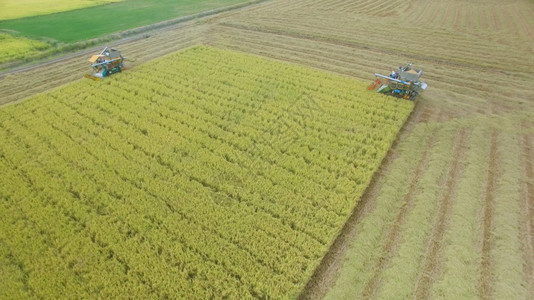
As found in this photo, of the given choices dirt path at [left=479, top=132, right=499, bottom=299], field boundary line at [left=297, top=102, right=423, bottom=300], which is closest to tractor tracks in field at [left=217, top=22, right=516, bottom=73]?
dirt path at [left=479, top=132, right=499, bottom=299]

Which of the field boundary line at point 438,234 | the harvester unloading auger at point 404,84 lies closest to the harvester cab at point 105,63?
the harvester unloading auger at point 404,84

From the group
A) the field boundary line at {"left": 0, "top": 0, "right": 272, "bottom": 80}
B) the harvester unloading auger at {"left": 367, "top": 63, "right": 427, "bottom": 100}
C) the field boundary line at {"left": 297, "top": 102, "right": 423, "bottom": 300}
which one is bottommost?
the field boundary line at {"left": 297, "top": 102, "right": 423, "bottom": 300}

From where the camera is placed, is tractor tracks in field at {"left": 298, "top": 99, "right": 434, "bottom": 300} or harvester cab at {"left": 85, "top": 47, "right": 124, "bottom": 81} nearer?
tractor tracks in field at {"left": 298, "top": 99, "right": 434, "bottom": 300}

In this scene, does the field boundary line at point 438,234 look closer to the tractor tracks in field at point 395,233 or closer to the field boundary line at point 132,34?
the tractor tracks in field at point 395,233

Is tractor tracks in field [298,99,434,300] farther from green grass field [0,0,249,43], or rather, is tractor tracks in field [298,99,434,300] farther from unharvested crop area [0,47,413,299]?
green grass field [0,0,249,43]

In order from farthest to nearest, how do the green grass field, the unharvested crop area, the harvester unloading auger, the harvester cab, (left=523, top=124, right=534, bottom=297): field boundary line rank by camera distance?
the green grass field, the harvester cab, the harvester unloading auger, (left=523, top=124, right=534, bottom=297): field boundary line, the unharvested crop area

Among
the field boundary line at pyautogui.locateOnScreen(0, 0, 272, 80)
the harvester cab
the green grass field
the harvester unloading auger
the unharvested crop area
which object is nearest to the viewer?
the unharvested crop area
